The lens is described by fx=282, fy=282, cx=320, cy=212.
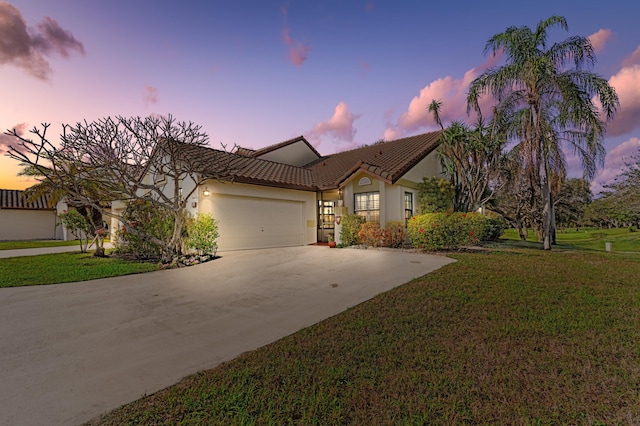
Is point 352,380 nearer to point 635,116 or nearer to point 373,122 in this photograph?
point 373,122

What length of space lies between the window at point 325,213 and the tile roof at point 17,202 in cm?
2333

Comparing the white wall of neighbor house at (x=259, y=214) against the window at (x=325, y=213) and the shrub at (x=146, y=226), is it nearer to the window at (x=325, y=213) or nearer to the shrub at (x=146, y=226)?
the window at (x=325, y=213)

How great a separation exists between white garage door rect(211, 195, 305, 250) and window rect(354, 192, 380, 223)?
3074mm

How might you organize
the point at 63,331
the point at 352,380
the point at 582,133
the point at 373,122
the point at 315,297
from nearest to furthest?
the point at 352,380 → the point at 63,331 → the point at 315,297 → the point at 582,133 → the point at 373,122

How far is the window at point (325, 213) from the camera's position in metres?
15.6

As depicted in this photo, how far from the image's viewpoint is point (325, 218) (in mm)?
15734

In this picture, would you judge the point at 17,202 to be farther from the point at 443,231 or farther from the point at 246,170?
the point at 443,231

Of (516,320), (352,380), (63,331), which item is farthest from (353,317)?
(63,331)

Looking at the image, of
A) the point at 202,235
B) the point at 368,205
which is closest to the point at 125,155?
the point at 202,235

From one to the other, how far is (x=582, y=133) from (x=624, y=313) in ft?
42.3

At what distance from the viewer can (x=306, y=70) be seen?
12.6m

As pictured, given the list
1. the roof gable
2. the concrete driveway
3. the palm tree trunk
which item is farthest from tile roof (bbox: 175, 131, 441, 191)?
the palm tree trunk

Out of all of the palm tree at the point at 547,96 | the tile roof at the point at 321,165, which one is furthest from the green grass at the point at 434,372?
the palm tree at the point at 547,96

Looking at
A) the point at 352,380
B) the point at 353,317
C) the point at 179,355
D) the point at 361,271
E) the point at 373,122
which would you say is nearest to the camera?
the point at 352,380
